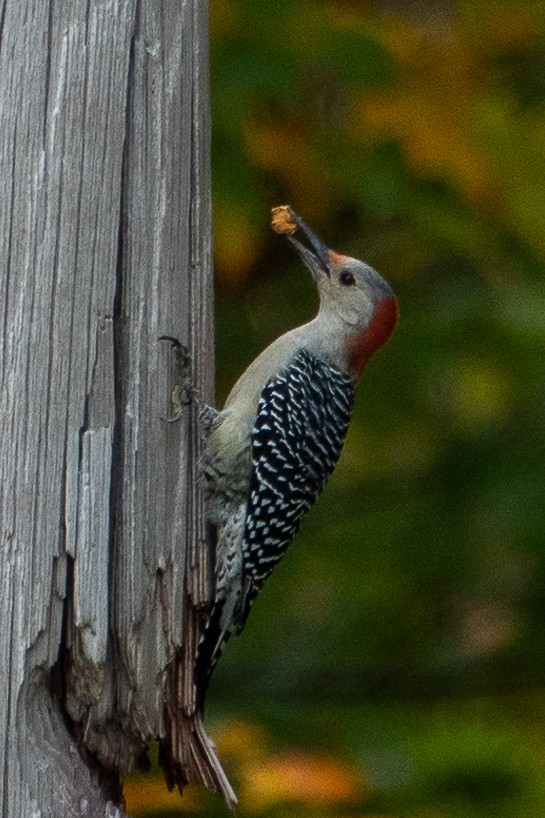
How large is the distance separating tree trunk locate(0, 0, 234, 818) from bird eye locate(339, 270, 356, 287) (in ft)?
7.34

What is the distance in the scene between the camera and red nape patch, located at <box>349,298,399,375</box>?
5.86 metres

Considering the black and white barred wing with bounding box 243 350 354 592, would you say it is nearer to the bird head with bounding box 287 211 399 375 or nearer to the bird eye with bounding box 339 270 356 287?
the bird head with bounding box 287 211 399 375

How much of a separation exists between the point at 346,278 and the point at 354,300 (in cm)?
14

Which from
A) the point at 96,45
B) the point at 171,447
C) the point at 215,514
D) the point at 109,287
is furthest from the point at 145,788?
the point at 96,45

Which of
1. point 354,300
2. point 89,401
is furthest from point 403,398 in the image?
point 89,401

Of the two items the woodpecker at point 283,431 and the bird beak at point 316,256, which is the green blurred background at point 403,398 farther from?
the woodpecker at point 283,431

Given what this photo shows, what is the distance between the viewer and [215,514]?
14.7ft

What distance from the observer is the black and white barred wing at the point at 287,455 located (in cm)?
501

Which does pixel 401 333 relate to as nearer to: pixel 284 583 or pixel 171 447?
pixel 284 583

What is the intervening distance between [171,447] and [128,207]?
0.67m

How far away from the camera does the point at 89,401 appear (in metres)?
3.60

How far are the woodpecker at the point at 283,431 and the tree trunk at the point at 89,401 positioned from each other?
1.30 ft

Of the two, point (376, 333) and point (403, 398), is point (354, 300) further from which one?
point (403, 398)

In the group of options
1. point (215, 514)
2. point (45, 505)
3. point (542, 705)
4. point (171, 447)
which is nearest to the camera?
point (45, 505)
